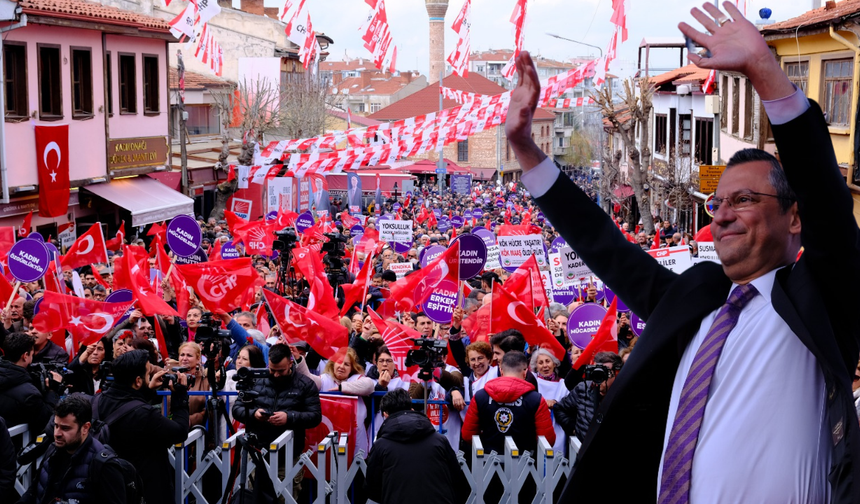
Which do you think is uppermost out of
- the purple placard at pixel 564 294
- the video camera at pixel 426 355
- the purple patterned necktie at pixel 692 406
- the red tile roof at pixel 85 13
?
the red tile roof at pixel 85 13

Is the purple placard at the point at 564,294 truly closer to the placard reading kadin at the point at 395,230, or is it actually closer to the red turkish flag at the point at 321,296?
the red turkish flag at the point at 321,296

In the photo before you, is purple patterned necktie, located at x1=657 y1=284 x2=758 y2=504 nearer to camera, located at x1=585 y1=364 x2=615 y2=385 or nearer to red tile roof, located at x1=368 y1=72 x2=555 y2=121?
camera, located at x1=585 y1=364 x2=615 y2=385

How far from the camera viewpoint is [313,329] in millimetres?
9273

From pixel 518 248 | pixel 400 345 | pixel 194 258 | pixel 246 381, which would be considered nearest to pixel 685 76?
pixel 518 248

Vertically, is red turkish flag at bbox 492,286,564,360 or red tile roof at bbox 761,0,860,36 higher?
red tile roof at bbox 761,0,860,36

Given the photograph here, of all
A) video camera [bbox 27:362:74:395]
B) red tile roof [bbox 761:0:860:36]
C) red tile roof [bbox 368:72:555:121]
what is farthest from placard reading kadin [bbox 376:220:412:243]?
red tile roof [bbox 368:72:555:121]

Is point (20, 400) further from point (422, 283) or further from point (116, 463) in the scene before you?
point (422, 283)

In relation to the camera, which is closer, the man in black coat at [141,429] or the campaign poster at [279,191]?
the man in black coat at [141,429]

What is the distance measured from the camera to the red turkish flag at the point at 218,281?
11.4m

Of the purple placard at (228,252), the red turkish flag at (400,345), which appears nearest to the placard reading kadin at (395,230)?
the purple placard at (228,252)

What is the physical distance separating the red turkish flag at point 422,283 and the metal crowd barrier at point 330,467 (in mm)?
3750

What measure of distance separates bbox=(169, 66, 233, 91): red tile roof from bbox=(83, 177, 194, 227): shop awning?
10.5 meters

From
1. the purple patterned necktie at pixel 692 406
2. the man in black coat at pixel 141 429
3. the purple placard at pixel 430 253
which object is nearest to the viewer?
the purple patterned necktie at pixel 692 406

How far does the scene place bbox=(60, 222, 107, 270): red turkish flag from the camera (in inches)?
566
